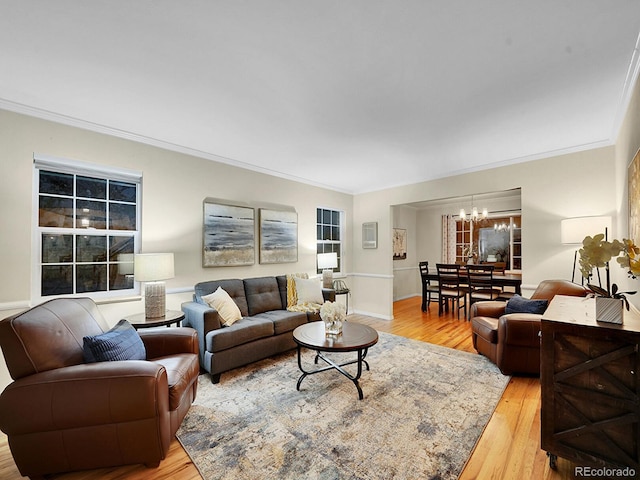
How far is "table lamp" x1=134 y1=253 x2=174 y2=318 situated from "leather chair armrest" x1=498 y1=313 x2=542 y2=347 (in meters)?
3.46

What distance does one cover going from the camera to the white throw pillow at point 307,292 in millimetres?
3935

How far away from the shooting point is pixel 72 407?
1.53m

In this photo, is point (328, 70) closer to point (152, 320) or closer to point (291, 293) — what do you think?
point (152, 320)

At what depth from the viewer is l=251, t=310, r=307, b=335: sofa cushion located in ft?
10.7

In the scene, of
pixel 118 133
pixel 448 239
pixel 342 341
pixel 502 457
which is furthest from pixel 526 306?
pixel 118 133

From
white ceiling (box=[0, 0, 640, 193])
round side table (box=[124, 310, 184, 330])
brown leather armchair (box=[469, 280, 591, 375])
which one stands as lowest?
brown leather armchair (box=[469, 280, 591, 375])

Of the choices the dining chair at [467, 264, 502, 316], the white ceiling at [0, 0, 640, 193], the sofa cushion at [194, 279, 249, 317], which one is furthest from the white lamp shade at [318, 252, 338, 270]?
the dining chair at [467, 264, 502, 316]

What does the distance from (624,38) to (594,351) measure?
1.80m

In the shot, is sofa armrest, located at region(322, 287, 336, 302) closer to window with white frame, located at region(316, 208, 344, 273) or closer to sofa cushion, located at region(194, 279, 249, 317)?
window with white frame, located at region(316, 208, 344, 273)

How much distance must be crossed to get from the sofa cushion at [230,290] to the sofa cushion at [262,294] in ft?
0.25

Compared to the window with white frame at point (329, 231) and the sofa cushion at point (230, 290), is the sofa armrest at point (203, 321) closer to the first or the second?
the sofa cushion at point (230, 290)

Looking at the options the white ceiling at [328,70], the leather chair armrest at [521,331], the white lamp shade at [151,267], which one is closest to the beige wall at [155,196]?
the white ceiling at [328,70]

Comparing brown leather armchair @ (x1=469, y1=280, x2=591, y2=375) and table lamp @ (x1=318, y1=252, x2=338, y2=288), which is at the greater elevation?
table lamp @ (x1=318, y1=252, x2=338, y2=288)

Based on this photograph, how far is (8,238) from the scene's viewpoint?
2.35 metres
